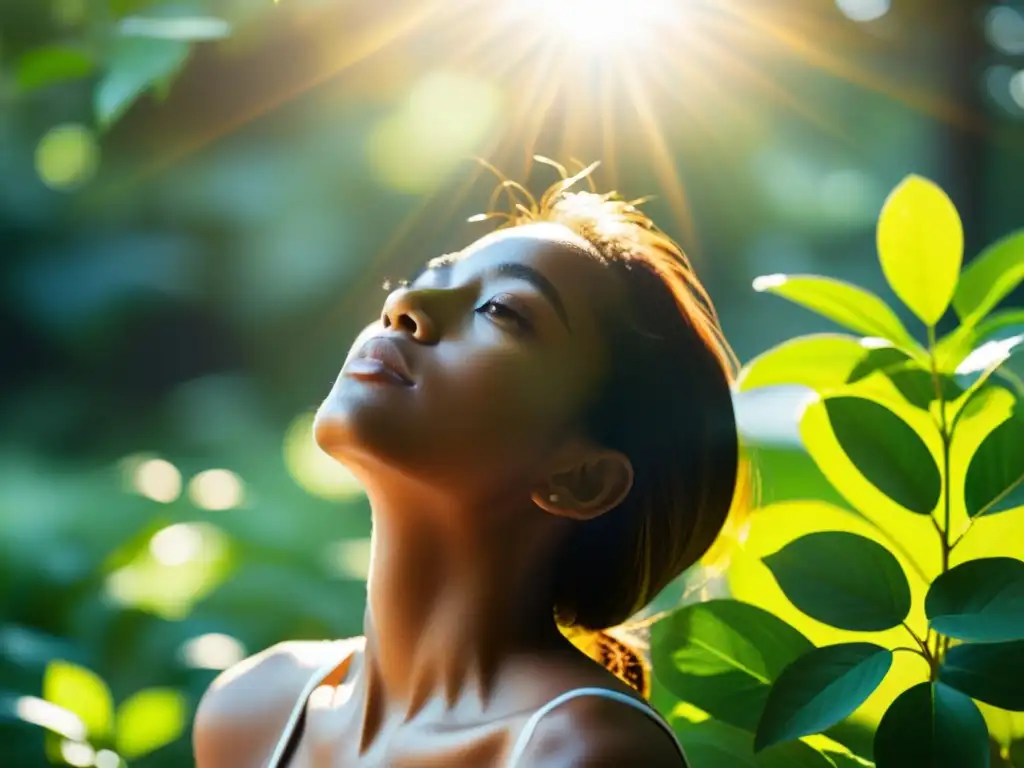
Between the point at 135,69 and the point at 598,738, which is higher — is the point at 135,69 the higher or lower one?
the higher one

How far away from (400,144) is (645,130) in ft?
0.96

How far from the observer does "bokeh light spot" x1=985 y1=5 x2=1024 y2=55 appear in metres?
1.58

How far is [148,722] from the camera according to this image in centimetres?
84

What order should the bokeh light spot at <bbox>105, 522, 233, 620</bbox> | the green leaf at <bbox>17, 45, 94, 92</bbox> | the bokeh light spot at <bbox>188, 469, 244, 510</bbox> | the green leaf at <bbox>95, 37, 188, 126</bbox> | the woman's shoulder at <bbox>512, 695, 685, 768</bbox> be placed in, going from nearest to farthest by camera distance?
the woman's shoulder at <bbox>512, 695, 685, 768</bbox> < the green leaf at <bbox>95, 37, 188, 126</bbox> < the green leaf at <bbox>17, 45, 94, 92</bbox> < the bokeh light spot at <bbox>105, 522, 233, 620</bbox> < the bokeh light spot at <bbox>188, 469, 244, 510</bbox>

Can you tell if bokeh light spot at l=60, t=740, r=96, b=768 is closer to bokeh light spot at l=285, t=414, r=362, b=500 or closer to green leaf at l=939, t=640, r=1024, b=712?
bokeh light spot at l=285, t=414, r=362, b=500

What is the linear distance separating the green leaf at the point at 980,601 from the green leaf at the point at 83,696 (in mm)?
531

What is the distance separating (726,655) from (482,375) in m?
0.19

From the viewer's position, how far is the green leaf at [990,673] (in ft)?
1.77

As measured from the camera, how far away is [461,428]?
1.79ft

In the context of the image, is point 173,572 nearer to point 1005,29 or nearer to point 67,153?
point 67,153

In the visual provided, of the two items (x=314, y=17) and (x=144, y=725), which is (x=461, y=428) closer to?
(x=144, y=725)

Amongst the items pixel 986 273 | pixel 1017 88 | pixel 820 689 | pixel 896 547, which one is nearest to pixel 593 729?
pixel 820 689

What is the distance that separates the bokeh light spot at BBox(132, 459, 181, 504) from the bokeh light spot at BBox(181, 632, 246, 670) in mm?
207

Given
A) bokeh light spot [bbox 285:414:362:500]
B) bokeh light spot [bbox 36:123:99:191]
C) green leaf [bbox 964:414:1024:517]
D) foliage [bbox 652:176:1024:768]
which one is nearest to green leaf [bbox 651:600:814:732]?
foliage [bbox 652:176:1024:768]
